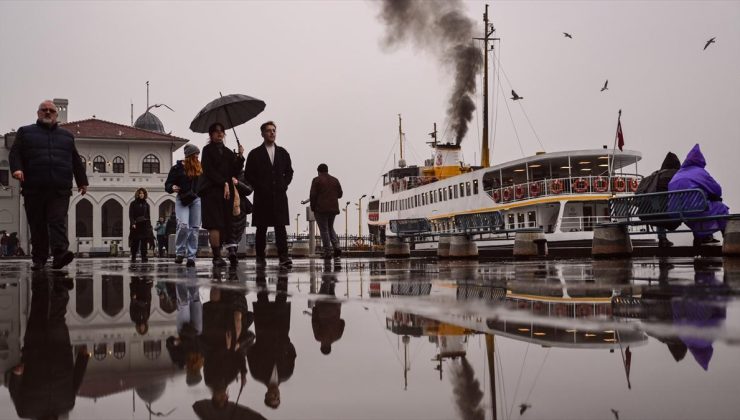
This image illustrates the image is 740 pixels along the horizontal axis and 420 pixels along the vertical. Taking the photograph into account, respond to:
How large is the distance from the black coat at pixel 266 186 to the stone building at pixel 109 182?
43.7 metres

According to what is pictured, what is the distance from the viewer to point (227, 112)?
37.1ft

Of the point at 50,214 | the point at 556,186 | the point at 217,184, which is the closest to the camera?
the point at 50,214

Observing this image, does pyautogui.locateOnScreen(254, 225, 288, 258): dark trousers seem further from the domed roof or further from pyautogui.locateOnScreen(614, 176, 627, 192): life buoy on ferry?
the domed roof

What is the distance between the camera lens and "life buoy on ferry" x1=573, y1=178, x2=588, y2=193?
2652 cm

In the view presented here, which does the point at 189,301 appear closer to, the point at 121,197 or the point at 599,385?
the point at 599,385

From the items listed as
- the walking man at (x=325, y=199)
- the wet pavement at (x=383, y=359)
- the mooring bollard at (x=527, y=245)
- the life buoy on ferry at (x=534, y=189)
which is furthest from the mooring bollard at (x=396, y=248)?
the wet pavement at (x=383, y=359)

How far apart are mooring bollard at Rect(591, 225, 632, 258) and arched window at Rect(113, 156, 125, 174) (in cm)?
4756

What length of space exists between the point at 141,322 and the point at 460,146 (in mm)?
43199

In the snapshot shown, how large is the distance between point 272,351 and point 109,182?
175 ft

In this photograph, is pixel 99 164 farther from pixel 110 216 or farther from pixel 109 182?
pixel 110 216

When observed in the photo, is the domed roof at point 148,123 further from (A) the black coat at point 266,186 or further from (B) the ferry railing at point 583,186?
(A) the black coat at point 266,186

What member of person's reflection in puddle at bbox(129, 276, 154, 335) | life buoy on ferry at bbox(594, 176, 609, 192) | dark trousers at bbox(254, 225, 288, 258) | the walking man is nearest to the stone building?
life buoy on ferry at bbox(594, 176, 609, 192)

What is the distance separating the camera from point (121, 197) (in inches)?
2016

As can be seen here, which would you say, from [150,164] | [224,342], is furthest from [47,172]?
[150,164]
